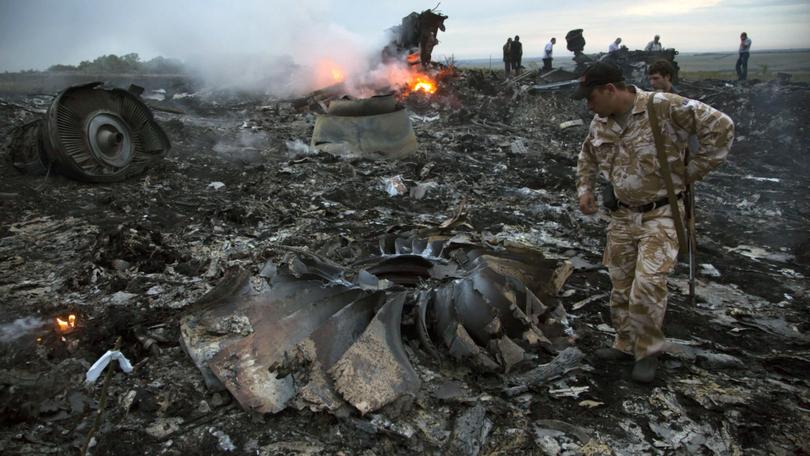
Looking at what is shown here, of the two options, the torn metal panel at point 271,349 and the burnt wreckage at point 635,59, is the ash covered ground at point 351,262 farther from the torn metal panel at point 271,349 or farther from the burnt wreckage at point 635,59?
the burnt wreckage at point 635,59

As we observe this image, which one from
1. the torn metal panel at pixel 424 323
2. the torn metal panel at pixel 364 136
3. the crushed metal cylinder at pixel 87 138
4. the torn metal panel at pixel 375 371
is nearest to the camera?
the torn metal panel at pixel 375 371

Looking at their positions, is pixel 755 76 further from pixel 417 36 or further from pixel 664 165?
pixel 664 165

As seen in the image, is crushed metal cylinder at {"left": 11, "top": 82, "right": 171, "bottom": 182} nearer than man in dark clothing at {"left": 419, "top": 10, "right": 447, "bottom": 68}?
Yes

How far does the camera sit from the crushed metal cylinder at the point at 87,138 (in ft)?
21.4

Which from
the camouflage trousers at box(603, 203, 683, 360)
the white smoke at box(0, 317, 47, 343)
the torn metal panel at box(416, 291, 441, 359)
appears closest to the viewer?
the camouflage trousers at box(603, 203, 683, 360)

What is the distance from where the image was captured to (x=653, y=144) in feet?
9.25

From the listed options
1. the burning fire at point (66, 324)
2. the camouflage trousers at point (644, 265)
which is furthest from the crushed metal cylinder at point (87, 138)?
the camouflage trousers at point (644, 265)

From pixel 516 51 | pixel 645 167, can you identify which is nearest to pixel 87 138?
pixel 645 167

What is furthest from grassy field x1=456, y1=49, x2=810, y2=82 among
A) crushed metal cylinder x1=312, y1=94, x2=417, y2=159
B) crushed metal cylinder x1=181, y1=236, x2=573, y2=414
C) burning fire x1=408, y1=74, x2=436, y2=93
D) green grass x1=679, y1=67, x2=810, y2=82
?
crushed metal cylinder x1=181, y1=236, x2=573, y2=414

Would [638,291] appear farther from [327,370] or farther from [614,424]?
[327,370]

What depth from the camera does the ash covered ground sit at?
2.54 m

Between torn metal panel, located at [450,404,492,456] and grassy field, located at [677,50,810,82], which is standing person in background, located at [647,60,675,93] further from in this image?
grassy field, located at [677,50,810,82]

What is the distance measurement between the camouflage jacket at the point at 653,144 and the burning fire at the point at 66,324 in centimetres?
393

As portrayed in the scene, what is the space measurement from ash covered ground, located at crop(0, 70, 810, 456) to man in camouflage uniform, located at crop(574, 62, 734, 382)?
1.63 ft
